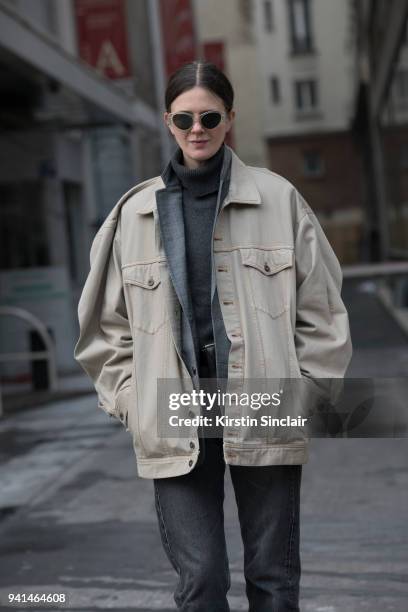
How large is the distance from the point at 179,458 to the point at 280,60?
2278 inches

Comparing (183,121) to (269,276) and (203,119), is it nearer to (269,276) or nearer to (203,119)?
(203,119)

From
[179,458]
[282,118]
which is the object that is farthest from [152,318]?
[282,118]

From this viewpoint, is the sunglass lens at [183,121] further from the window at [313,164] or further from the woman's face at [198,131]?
the window at [313,164]

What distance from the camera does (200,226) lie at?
3188mm

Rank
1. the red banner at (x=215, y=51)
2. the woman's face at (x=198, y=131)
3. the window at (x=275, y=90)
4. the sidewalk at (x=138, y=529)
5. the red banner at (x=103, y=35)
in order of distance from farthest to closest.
Answer: the window at (x=275, y=90)
the red banner at (x=215, y=51)
the red banner at (x=103, y=35)
the sidewalk at (x=138, y=529)
the woman's face at (x=198, y=131)

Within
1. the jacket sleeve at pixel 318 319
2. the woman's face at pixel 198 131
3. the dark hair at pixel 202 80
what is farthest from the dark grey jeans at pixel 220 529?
the dark hair at pixel 202 80

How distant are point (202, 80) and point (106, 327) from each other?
731 millimetres

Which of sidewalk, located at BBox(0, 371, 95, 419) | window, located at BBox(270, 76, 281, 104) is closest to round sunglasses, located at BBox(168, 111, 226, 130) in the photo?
sidewalk, located at BBox(0, 371, 95, 419)

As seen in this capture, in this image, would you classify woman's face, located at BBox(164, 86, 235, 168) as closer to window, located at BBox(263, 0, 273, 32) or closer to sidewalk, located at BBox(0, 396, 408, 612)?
sidewalk, located at BBox(0, 396, 408, 612)

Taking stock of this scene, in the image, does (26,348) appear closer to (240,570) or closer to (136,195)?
(240,570)

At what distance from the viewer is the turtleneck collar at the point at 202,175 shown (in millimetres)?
3188

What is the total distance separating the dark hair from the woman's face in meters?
0.01

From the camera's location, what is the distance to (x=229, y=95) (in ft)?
10.7

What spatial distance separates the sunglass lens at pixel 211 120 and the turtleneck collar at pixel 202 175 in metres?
0.09
